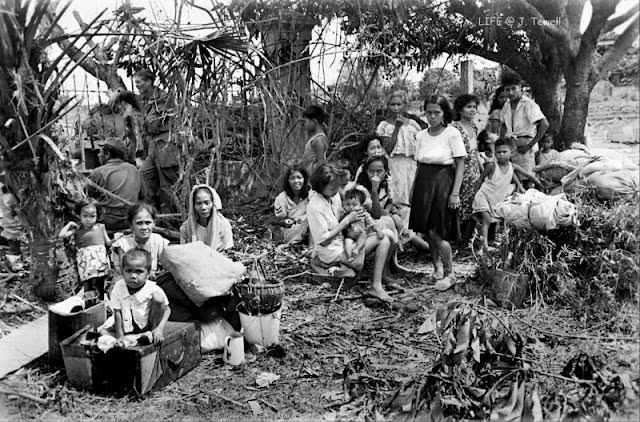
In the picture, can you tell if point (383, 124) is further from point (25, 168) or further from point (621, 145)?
point (25, 168)

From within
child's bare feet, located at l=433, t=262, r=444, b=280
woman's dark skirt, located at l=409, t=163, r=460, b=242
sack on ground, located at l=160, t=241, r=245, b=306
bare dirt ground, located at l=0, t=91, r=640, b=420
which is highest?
woman's dark skirt, located at l=409, t=163, r=460, b=242

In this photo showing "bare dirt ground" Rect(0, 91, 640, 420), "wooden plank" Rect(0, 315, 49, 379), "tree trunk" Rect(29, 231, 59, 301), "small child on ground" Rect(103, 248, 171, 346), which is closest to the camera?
"bare dirt ground" Rect(0, 91, 640, 420)

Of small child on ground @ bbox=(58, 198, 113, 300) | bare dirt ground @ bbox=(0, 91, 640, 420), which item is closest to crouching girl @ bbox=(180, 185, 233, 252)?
small child on ground @ bbox=(58, 198, 113, 300)

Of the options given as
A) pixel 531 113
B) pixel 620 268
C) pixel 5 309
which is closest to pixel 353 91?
pixel 531 113

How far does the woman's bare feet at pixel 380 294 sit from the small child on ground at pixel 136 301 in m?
1.90

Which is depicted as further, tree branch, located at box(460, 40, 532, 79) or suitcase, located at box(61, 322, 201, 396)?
tree branch, located at box(460, 40, 532, 79)

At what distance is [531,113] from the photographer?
19.7 feet

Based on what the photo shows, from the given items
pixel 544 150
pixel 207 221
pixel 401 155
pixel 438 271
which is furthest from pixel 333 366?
pixel 544 150

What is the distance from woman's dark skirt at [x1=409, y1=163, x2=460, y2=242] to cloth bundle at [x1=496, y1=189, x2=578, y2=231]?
1.51 ft

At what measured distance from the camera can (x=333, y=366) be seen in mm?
3633

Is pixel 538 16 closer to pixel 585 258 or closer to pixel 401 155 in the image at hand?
pixel 401 155

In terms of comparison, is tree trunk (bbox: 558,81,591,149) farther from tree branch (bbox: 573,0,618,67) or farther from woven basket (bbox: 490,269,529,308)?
woven basket (bbox: 490,269,529,308)

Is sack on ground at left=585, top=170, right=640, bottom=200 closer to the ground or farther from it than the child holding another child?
farther from it

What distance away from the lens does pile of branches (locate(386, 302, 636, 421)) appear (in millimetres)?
2619
